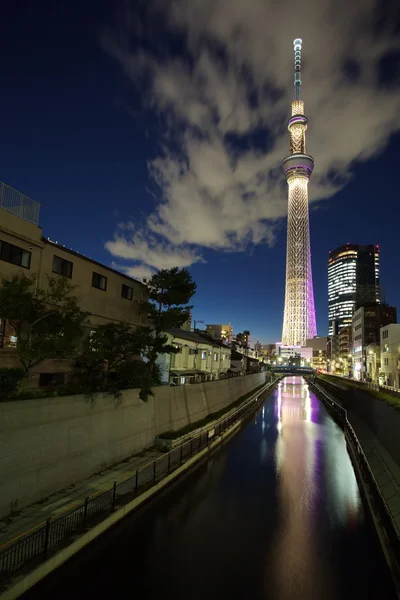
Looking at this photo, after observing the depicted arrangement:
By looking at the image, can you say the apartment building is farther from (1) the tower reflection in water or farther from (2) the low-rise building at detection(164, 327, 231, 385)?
(1) the tower reflection in water

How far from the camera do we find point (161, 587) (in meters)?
10.1

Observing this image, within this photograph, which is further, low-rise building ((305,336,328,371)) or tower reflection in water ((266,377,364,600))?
low-rise building ((305,336,328,371))

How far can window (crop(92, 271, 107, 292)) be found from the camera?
22.4m

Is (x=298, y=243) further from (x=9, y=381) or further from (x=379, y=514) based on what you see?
(x=9, y=381)

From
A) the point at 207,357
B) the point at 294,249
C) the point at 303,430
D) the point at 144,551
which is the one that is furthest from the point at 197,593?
the point at 294,249

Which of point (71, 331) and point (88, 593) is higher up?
point (71, 331)

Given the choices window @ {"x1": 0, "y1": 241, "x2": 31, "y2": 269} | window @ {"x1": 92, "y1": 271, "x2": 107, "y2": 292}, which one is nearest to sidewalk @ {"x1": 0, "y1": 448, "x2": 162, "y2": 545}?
window @ {"x1": 0, "y1": 241, "x2": 31, "y2": 269}

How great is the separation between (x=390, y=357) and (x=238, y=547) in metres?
59.9

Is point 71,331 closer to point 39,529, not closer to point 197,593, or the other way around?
point 39,529

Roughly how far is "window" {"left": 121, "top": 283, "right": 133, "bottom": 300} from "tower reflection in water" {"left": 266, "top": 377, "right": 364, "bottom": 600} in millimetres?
14508

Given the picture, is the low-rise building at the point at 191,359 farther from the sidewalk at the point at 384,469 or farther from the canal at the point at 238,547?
the sidewalk at the point at 384,469

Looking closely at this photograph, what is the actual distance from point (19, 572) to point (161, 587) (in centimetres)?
381

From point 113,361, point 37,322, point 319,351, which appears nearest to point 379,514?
point 113,361

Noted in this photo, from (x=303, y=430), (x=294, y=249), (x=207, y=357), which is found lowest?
(x=303, y=430)
